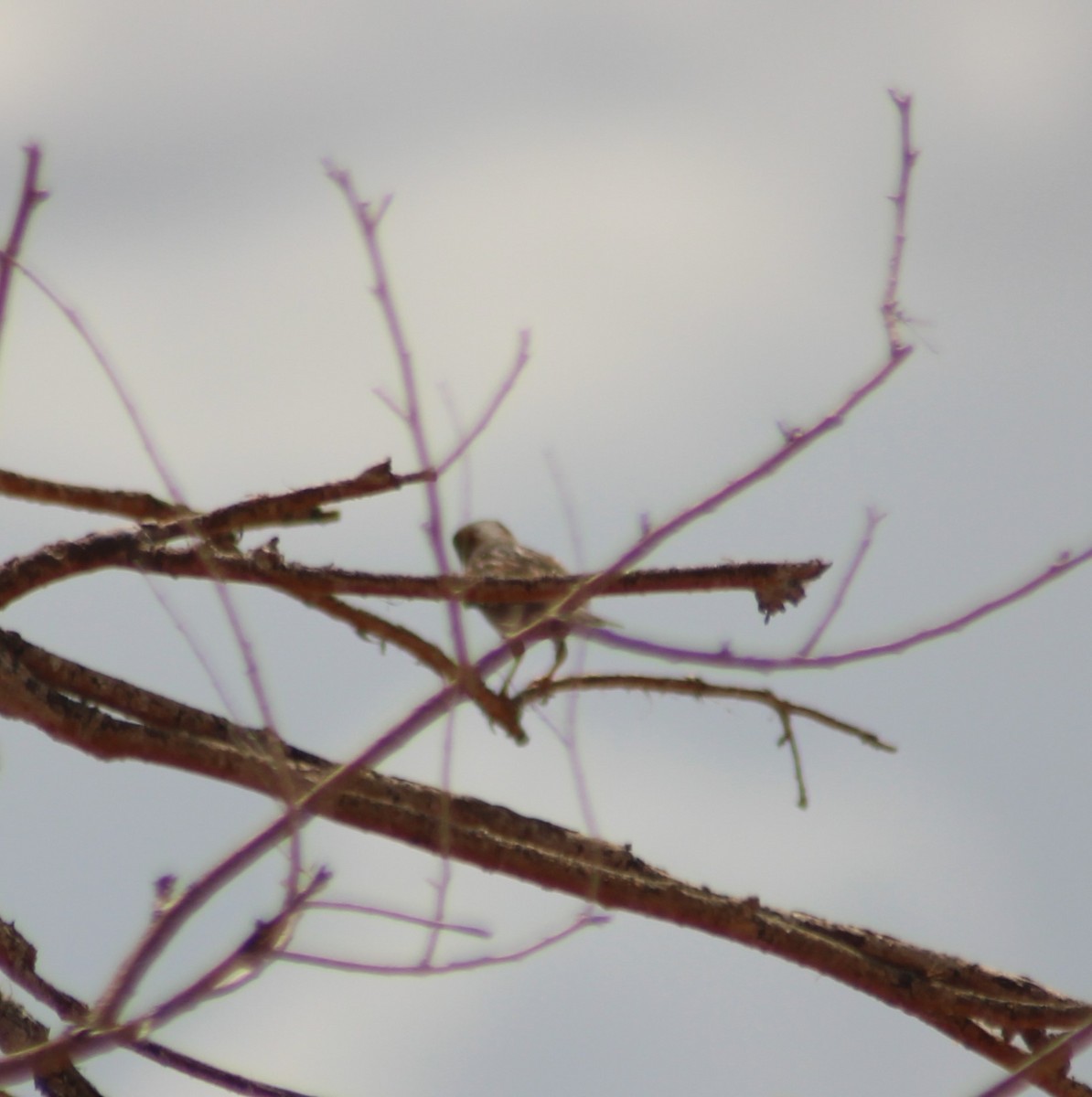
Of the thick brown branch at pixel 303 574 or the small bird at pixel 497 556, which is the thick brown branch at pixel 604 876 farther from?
the small bird at pixel 497 556

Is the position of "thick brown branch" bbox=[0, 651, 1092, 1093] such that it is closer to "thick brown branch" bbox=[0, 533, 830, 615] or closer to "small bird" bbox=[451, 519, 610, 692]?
"thick brown branch" bbox=[0, 533, 830, 615]

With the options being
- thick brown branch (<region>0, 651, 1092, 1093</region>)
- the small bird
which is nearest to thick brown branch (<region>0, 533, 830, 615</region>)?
thick brown branch (<region>0, 651, 1092, 1093</region>)

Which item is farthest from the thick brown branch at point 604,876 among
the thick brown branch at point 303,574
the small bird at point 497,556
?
the small bird at point 497,556

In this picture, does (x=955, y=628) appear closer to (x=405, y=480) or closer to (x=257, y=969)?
(x=257, y=969)

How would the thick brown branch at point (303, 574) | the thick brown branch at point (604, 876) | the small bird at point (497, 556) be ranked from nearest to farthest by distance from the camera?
Result: the thick brown branch at point (604, 876) → the thick brown branch at point (303, 574) → the small bird at point (497, 556)

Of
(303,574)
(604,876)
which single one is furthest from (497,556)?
(604,876)

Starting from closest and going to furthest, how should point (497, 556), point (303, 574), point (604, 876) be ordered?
point (604, 876), point (303, 574), point (497, 556)

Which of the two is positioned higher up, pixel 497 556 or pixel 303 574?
pixel 497 556

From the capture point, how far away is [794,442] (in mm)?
1991

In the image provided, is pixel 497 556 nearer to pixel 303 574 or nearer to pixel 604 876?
pixel 303 574

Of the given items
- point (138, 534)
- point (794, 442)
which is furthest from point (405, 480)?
point (794, 442)

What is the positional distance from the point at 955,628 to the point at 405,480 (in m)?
1.72

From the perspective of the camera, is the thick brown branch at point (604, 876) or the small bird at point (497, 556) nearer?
the thick brown branch at point (604, 876)

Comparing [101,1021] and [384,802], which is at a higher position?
[384,802]
